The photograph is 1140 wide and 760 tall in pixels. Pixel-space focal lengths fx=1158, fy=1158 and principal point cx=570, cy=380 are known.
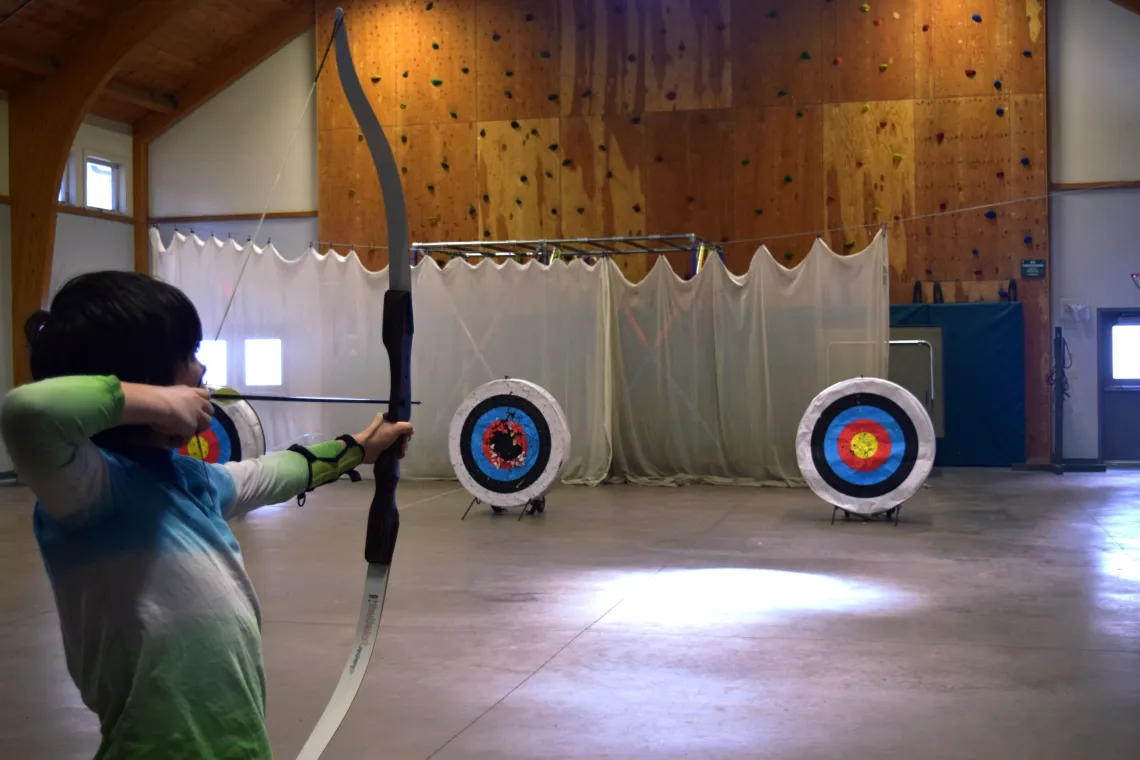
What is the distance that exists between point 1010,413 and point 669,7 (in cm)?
441

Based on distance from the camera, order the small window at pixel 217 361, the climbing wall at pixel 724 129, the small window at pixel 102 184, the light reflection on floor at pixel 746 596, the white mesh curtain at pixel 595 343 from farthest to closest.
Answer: the small window at pixel 102 184 → the climbing wall at pixel 724 129 → the small window at pixel 217 361 → the white mesh curtain at pixel 595 343 → the light reflection on floor at pixel 746 596

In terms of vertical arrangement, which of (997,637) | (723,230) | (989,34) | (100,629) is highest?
(989,34)

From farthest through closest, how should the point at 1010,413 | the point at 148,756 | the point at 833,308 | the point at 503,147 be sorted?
the point at 503,147 → the point at 1010,413 → the point at 833,308 → the point at 148,756

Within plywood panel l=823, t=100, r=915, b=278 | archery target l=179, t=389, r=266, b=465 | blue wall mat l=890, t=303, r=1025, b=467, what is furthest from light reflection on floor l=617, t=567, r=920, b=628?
plywood panel l=823, t=100, r=915, b=278

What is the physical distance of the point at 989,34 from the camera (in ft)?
30.6

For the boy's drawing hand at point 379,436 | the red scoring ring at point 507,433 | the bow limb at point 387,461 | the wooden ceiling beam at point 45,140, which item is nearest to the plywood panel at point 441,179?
the wooden ceiling beam at point 45,140

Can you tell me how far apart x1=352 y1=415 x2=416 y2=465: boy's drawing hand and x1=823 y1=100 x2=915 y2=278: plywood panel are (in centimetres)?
837

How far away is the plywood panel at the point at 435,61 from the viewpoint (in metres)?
10.2

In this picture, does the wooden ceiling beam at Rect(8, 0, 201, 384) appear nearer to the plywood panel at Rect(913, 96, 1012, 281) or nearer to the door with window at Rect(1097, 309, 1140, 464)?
A: the plywood panel at Rect(913, 96, 1012, 281)

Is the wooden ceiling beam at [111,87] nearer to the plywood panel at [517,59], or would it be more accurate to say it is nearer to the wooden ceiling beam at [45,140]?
the wooden ceiling beam at [45,140]

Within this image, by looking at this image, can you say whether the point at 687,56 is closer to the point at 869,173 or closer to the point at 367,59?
the point at 869,173

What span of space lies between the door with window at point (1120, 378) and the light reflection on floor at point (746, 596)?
5631 mm

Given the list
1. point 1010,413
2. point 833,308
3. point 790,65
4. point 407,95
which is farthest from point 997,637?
point 407,95

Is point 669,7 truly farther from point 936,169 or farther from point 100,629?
point 100,629
